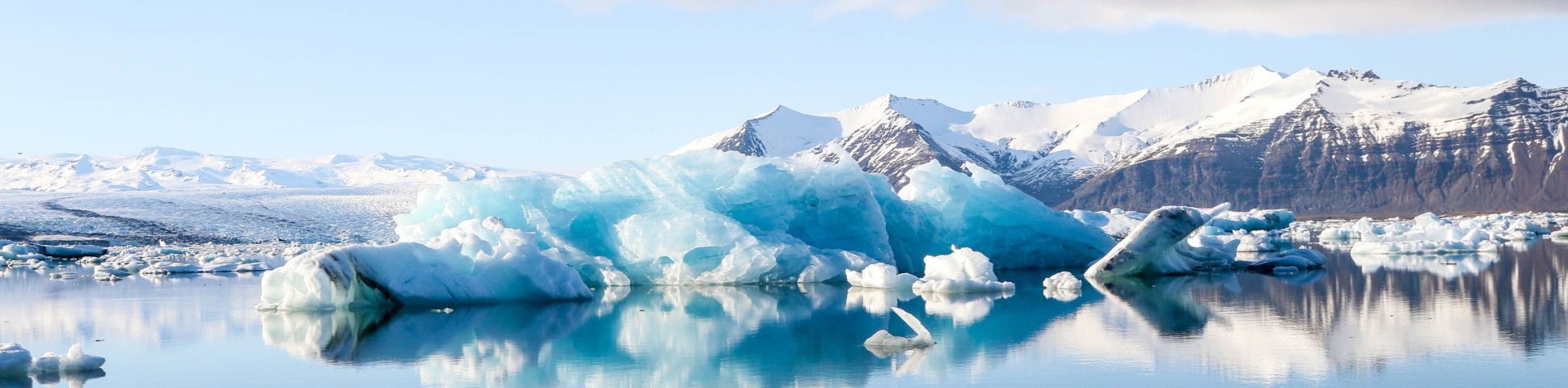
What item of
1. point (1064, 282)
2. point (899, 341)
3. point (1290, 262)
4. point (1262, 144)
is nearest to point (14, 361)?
point (899, 341)

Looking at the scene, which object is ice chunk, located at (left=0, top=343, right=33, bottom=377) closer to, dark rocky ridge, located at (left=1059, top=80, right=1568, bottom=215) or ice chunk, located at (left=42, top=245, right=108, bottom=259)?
ice chunk, located at (left=42, top=245, right=108, bottom=259)

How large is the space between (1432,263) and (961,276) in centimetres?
1073

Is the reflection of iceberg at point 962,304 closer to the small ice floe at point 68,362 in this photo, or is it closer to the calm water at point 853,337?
the calm water at point 853,337

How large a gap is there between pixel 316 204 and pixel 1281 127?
104185 mm

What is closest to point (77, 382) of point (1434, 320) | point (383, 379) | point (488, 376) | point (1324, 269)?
point (383, 379)

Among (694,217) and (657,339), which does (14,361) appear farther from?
(694,217)

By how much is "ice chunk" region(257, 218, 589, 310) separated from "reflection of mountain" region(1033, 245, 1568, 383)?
6811 millimetres

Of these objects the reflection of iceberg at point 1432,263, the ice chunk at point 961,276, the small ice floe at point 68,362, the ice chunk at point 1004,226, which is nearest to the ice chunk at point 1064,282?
the ice chunk at point 961,276

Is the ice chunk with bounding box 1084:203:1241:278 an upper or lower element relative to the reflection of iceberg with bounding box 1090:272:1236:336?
upper

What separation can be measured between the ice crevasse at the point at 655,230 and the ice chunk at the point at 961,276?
0.92m

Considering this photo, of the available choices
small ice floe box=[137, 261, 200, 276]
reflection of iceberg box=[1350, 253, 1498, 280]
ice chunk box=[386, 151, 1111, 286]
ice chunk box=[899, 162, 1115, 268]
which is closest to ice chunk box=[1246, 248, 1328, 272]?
reflection of iceberg box=[1350, 253, 1498, 280]

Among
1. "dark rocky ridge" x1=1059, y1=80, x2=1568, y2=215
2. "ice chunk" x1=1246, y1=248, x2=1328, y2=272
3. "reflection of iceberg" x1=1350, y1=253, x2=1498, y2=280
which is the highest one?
"dark rocky ridge" x1=1059, y1=80, x2=1568, y2=215

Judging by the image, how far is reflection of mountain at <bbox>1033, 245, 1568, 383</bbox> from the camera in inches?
393

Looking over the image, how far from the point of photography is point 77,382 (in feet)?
31.8
